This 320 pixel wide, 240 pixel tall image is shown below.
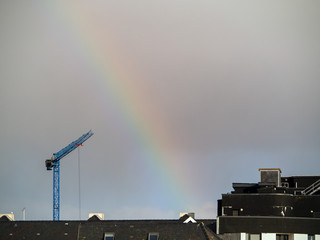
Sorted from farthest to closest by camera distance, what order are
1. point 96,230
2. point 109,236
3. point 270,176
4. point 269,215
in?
1. point 270,176
2. point 269,215
3. point 96,230
4. point 109,236

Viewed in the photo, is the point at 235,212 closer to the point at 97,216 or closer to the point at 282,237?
the point at 282,237

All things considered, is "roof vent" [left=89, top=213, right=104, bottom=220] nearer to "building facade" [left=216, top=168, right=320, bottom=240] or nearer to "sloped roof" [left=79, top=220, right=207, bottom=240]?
"building facade" [left=216, top=168, right=320, bottom=240]

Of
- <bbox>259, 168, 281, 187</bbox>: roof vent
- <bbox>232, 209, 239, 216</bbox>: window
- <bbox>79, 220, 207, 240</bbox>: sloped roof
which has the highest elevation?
<bbox>259, 168, 281, 187</bbox>: roof vent

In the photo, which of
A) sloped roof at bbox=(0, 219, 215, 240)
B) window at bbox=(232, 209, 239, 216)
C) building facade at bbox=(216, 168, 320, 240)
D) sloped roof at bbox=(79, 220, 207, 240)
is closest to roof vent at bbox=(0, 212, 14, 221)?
sloped roof at bbox=(0, 219, 215, 240)

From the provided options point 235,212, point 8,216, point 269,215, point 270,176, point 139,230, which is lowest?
point 139,230

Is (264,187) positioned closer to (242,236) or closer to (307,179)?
(242,236)

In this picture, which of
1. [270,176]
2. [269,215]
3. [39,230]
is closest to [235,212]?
[269,215]

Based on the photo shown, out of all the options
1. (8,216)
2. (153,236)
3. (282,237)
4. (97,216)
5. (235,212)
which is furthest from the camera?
(8,216)

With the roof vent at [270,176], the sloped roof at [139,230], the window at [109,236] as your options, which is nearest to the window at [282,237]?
the roof vent at [270,176]

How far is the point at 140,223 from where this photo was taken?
103438 millimetres

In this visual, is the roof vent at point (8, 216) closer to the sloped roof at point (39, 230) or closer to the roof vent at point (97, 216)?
the roof vent at point (97, 216)

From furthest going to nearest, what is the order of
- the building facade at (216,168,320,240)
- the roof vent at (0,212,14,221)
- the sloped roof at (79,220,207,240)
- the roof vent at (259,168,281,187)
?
the roof vent at (0,212,14,221) < the roof vent at (259,168,281,187) < the building facade at (216,168,320,240) < the sloped roof at (79,220,207,240)

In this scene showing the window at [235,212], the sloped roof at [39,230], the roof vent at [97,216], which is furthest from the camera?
the roof vent at [97,216]

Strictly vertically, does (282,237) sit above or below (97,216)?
below
